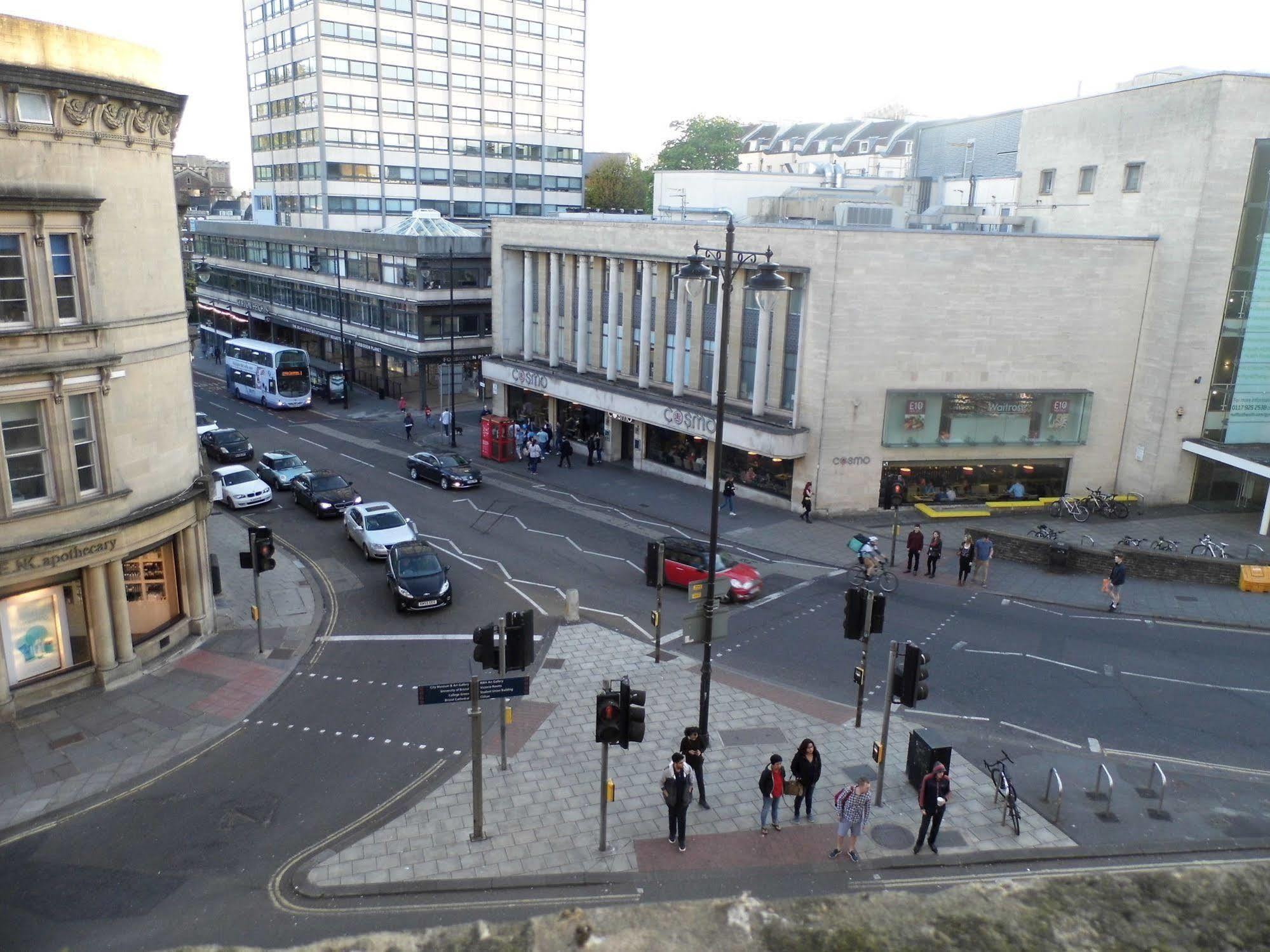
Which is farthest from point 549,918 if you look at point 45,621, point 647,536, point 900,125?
point 900,125

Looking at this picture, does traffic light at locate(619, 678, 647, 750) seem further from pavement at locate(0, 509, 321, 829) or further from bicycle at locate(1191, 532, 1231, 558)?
bicycle at locate(1191, 532, 1231, 558)

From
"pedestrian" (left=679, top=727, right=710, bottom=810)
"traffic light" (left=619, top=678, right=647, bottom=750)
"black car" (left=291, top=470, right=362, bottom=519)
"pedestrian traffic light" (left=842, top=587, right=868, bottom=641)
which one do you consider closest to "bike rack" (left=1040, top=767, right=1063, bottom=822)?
"pedestrian traffic light" (left=842, top=587, right=868, bottom=641)

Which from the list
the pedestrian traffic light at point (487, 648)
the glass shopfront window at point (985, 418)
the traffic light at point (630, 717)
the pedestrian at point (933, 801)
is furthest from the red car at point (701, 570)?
the traffic light at point (630, 717)

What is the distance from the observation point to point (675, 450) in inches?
1495

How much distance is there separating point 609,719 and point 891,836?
478cm

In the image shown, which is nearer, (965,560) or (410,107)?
(965,560)

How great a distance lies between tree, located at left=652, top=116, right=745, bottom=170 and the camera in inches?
3622

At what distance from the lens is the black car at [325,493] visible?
3172 centimetres

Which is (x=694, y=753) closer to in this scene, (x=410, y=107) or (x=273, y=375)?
(x=273, y=375)

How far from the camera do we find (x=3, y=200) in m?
15.8

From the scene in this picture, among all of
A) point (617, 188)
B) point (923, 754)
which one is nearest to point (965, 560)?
point (923, 754)

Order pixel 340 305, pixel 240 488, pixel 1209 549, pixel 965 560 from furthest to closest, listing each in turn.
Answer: pixel 340 305
pixel 240 488
pixel 1209 549
pixel 965 560

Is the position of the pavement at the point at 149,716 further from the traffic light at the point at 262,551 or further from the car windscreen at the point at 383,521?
the car windscreen at the point at 383,521

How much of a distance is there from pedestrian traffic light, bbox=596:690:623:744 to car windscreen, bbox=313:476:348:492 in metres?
21.8
